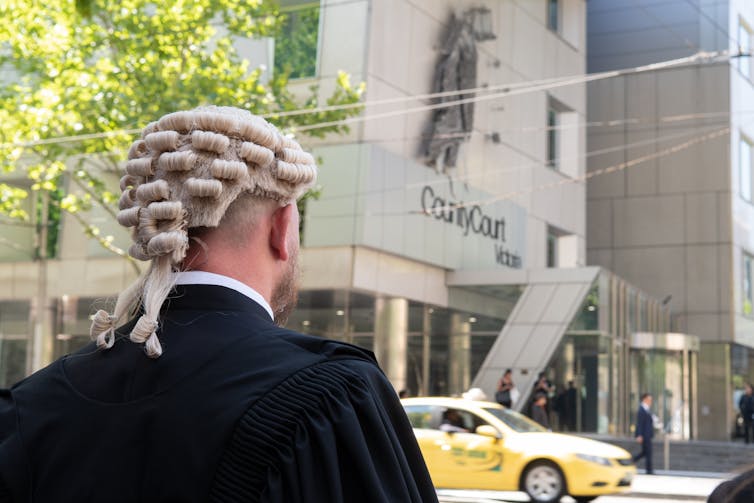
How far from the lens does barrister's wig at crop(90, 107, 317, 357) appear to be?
1886 mm

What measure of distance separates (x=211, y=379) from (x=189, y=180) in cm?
34

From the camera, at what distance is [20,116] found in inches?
886

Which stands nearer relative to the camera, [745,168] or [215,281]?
[215,281]

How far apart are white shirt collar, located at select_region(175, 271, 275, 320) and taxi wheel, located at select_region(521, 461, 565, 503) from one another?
13749mm

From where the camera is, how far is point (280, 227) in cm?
197

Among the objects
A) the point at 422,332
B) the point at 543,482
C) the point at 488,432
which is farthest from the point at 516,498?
the point at 422,332

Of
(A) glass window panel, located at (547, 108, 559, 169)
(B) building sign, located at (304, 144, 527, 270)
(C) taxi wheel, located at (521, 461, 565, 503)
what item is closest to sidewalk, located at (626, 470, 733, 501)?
(C) taxi wheel, located at (521, 461, 565, 503)

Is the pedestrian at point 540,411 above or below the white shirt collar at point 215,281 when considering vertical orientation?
below

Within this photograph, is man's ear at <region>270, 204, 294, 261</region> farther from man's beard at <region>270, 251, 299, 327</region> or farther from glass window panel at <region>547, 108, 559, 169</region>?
glass window panel at <region>547, 108, 559, 169</region>

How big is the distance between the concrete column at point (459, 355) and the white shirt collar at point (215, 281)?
2806 cm

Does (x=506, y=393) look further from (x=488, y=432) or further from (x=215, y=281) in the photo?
(x=215, y=281)

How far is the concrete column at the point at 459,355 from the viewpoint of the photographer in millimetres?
30016

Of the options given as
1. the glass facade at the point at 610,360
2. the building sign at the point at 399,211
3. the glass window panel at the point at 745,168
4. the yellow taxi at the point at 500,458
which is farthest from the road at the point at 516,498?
the glass window panel at the point at 745,168

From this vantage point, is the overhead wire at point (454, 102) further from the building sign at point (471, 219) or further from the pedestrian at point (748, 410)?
the pedestrian at point (748, 410)
